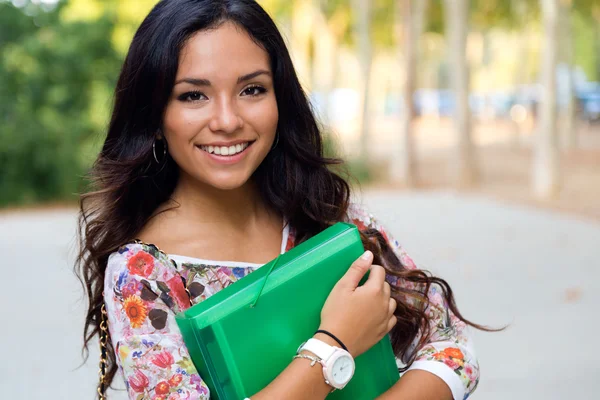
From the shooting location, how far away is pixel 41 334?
6695mm

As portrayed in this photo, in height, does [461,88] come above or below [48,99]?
below

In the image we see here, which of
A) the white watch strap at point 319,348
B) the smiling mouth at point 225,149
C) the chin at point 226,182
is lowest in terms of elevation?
the white watch strap at point 319,348

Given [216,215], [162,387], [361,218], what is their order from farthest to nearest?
[361,218] → [216,215] → [162,387]

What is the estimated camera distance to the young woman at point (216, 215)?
1.62 m

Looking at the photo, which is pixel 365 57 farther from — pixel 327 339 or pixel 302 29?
pixel 327 339

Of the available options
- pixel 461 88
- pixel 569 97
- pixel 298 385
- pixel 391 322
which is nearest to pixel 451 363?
pixel 391 322

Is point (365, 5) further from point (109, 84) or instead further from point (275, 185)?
point (275, 185)

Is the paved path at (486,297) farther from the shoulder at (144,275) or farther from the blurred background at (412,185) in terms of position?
the shoulder at (144,275)

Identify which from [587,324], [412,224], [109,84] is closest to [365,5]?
[109,84]

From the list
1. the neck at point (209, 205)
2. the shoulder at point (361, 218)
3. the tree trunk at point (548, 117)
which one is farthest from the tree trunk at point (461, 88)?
the neck at point (209, 205)

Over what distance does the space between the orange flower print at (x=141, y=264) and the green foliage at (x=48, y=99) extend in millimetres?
14655

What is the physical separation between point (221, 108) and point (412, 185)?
16.4 metres

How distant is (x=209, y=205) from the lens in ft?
6.27

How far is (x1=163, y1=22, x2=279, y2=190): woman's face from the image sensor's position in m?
1.73
